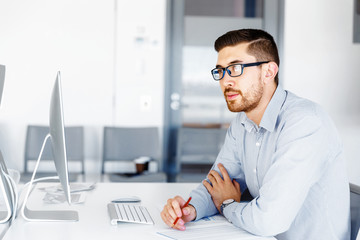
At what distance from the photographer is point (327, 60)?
4.58 m

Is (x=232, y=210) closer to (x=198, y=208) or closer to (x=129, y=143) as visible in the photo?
(x=198, y=208)

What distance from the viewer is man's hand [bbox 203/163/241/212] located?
1682mm

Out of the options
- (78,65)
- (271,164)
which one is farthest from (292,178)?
(78,65)

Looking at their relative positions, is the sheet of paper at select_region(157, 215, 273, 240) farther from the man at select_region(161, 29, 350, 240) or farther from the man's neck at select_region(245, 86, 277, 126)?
the man's neck at select_region(245, 86, 277, 126)

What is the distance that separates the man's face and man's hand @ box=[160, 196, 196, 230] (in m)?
0.45

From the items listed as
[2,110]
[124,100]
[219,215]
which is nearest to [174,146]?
[124,100]

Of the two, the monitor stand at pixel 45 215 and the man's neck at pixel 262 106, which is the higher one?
the man's neck at pixel 262 106

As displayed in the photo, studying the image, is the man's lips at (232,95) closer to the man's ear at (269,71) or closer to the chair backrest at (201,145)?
the man's ear at (269,71)

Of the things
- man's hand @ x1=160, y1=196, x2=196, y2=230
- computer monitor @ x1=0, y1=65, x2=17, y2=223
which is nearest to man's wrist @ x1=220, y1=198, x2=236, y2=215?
man's hand @ x1=160, y1=196, x2=196, y2=230

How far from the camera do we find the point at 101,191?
2.01 metres

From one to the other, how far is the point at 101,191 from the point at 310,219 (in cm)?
98

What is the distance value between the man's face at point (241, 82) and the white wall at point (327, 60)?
117 inches

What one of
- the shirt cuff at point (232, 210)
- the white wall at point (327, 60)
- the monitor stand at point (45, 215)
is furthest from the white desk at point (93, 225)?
the white wall at point (327, 60)

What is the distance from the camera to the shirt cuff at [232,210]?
4.80 feet
